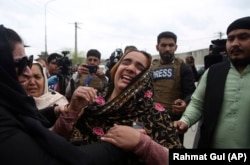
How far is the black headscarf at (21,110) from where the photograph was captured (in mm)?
983

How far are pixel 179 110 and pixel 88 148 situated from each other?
5.06 ft

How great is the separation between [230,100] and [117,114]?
3.51ft

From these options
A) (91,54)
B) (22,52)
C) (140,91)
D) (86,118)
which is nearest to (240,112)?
(140,91)

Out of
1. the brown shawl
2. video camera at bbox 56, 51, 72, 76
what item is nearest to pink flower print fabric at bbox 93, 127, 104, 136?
the brown shawl

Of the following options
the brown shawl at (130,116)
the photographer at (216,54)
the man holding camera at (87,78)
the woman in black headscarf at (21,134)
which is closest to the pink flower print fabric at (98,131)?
the brown shawl at (130,116)

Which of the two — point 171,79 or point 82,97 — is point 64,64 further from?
point 82,97

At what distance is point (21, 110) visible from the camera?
1019mm

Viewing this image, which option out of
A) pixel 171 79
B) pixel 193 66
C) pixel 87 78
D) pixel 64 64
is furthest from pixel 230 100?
pixel 193 66

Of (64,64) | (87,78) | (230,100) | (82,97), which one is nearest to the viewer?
(82,97)

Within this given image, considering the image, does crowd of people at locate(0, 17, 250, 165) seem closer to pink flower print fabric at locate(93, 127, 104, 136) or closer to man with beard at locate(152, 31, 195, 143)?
pink flower print fabric at locate(93, 127, 104, 136)

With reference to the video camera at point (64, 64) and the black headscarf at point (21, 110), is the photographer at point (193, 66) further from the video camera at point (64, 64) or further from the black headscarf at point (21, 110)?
the black headscarf at point (21, 110)

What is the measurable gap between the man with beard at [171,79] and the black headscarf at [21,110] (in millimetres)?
2535

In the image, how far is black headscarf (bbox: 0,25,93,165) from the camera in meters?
0.98

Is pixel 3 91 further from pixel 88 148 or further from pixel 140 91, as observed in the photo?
pixel 140 91
